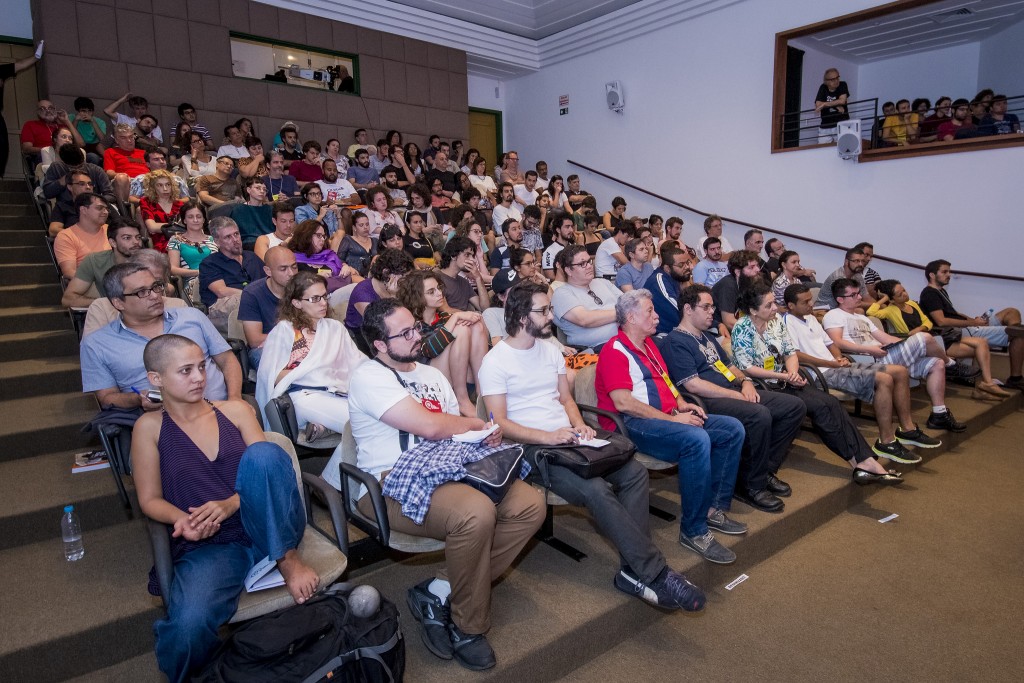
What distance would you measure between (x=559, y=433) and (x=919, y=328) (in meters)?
4.17

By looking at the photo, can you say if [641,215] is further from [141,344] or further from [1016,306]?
[141,344]

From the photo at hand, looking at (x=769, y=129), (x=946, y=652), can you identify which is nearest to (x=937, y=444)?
(x=946, y=652)

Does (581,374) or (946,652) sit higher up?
(581,374)

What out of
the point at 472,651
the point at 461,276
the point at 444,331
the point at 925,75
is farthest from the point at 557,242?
the point at 925,75

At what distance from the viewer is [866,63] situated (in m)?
10.0

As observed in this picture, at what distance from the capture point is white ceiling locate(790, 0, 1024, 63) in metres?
7.83

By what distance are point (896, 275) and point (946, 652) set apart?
604 cm

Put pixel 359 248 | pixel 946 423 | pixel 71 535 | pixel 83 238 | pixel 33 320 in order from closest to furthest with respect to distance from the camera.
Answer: pixel 71 535 → pixel 33 320 → pixel 83 238 → pixel 946 423 → pixel 359 248

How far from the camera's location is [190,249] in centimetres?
452

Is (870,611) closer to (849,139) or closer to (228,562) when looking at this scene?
(228,562)

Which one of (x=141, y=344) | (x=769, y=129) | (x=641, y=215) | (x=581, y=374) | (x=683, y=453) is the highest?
(x=769, y=129)

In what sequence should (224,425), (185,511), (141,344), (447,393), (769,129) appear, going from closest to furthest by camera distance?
1. (185,511)
2. (224,425)
3. (447,393)
4. (141,344)
5. (769,129)

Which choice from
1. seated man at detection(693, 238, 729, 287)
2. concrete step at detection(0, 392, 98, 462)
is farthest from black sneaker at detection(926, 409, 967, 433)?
concrete step at detection(0, 392, 98, 462)

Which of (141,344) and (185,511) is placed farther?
(141,344)
